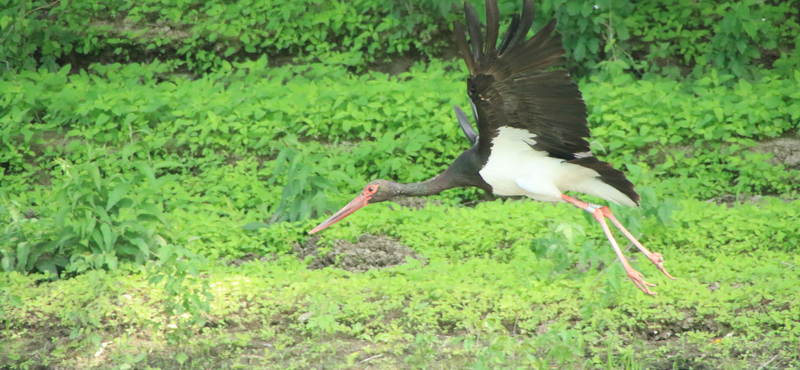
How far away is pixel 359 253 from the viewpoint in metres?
5.33

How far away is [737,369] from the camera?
3.68 meters

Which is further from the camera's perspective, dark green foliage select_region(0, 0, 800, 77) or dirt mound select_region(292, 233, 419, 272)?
dark green foliage select_region(0, 0, 800, 77)

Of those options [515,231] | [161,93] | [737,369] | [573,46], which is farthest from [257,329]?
[573,46]

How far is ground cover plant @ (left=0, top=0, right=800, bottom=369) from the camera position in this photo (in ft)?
13.8

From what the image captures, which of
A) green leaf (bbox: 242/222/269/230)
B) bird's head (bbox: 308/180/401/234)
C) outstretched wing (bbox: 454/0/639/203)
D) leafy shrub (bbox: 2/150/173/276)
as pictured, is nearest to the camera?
outstretched wing (bbox: 454/0/639/203)

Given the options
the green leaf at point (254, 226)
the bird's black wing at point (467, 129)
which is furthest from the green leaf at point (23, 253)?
the bird's black wing at point (467, 129)

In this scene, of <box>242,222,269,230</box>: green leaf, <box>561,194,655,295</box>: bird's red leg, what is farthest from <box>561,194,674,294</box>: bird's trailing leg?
<box>242,222,269,230</box>: green leaf

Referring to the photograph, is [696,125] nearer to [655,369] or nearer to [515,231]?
[515,231]

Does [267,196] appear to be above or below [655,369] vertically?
below

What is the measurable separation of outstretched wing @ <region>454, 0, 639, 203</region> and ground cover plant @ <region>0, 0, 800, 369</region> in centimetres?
73

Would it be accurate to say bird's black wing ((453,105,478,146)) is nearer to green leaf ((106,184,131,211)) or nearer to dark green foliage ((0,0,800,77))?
green leaf ((106,184,131,211))

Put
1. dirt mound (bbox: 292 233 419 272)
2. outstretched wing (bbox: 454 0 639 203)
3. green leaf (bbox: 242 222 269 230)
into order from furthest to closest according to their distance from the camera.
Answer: green leaf (bbox: 242 222 269 230) → dirt mound (bbox: 292 233 419 272) → outstretched wing (bbox: 454 0 639 203)

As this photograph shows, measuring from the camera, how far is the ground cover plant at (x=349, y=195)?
4191 millimetres

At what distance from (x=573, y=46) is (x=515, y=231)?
7.69 ft
